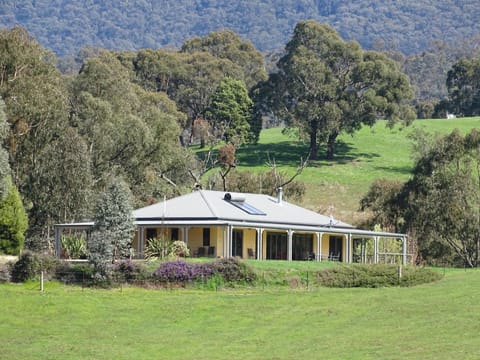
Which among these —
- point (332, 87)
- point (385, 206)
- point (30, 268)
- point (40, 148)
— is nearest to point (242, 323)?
point (30, 268)

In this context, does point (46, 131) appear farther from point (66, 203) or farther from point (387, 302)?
point (387, 302)

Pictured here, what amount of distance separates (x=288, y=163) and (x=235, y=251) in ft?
144

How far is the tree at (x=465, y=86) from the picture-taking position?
125 m

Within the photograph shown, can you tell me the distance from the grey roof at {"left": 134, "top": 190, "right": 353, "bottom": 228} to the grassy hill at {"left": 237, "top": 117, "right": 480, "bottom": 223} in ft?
58.9

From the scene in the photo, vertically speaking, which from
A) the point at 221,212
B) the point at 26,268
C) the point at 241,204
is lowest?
the point at 26,268

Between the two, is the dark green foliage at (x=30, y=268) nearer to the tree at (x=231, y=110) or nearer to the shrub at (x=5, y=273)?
the shrub at (x=5, y=273)

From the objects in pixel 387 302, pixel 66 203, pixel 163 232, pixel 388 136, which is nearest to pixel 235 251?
pixel 163 232

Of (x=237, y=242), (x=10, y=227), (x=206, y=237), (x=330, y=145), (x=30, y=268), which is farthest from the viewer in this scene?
(x=330, y=145)

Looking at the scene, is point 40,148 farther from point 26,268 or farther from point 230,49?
point 230,49

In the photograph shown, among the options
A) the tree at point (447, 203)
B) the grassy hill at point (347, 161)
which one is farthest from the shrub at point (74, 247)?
the grassy hill at point (347, 161)

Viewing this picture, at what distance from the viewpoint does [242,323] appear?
36.9 metres

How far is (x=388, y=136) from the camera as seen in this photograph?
115 m

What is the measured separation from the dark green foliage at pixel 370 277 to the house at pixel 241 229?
5880mm

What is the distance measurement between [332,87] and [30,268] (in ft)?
180
